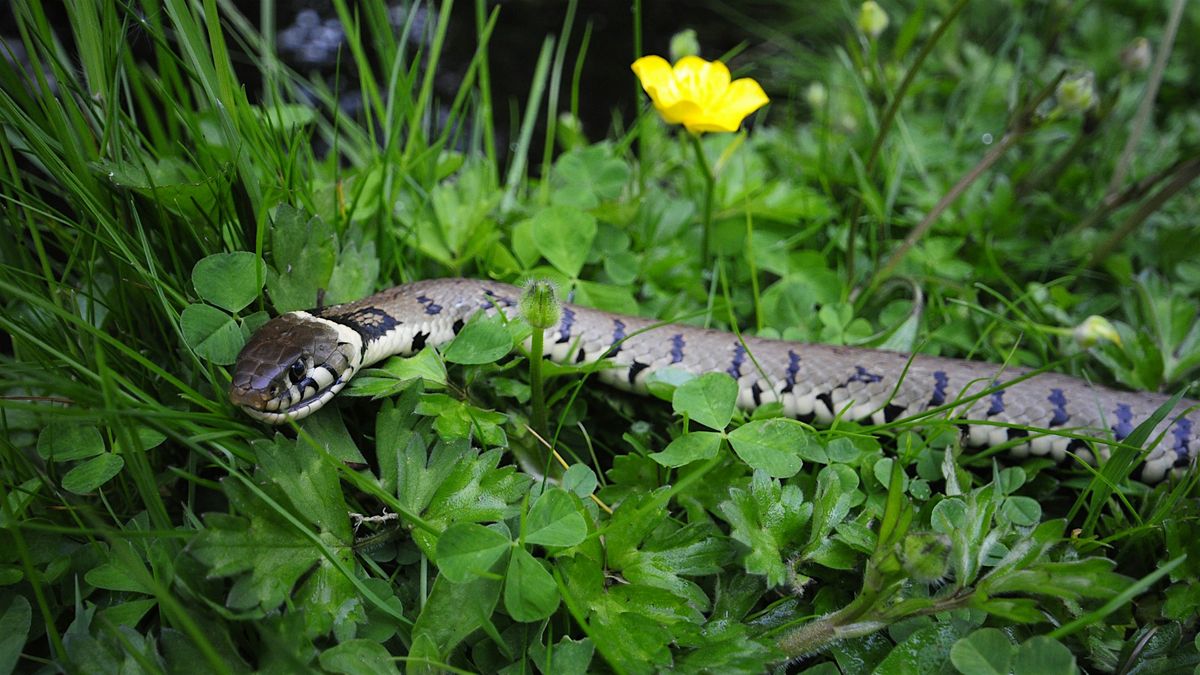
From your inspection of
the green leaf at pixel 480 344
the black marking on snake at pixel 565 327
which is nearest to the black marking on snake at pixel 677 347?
the black marking on snake at pixel 565 327

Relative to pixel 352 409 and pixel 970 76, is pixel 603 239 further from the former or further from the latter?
pixel 970 76

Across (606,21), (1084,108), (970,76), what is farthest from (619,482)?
(606,21)

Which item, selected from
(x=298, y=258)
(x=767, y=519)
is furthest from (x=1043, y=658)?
(x=298, y=258)

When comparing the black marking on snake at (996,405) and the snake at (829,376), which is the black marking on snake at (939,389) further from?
the black marking on snake at (996,405)

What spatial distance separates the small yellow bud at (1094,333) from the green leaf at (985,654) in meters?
1.31

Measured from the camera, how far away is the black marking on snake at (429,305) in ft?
7.98

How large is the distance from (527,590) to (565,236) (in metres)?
1.37

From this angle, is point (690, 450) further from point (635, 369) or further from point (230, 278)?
point (230, 278)

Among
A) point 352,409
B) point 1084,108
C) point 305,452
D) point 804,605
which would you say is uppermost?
point 1084,108

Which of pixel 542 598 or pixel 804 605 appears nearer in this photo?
pixel 542 598

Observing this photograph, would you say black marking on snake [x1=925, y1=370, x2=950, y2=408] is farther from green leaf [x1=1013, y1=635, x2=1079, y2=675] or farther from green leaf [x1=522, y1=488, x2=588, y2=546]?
green leaf [x1=522, y1=488, x2=588, y2=546]

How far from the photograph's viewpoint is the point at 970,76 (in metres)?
4.20

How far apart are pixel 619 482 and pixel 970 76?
3297 mm

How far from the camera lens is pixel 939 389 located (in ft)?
8.54
